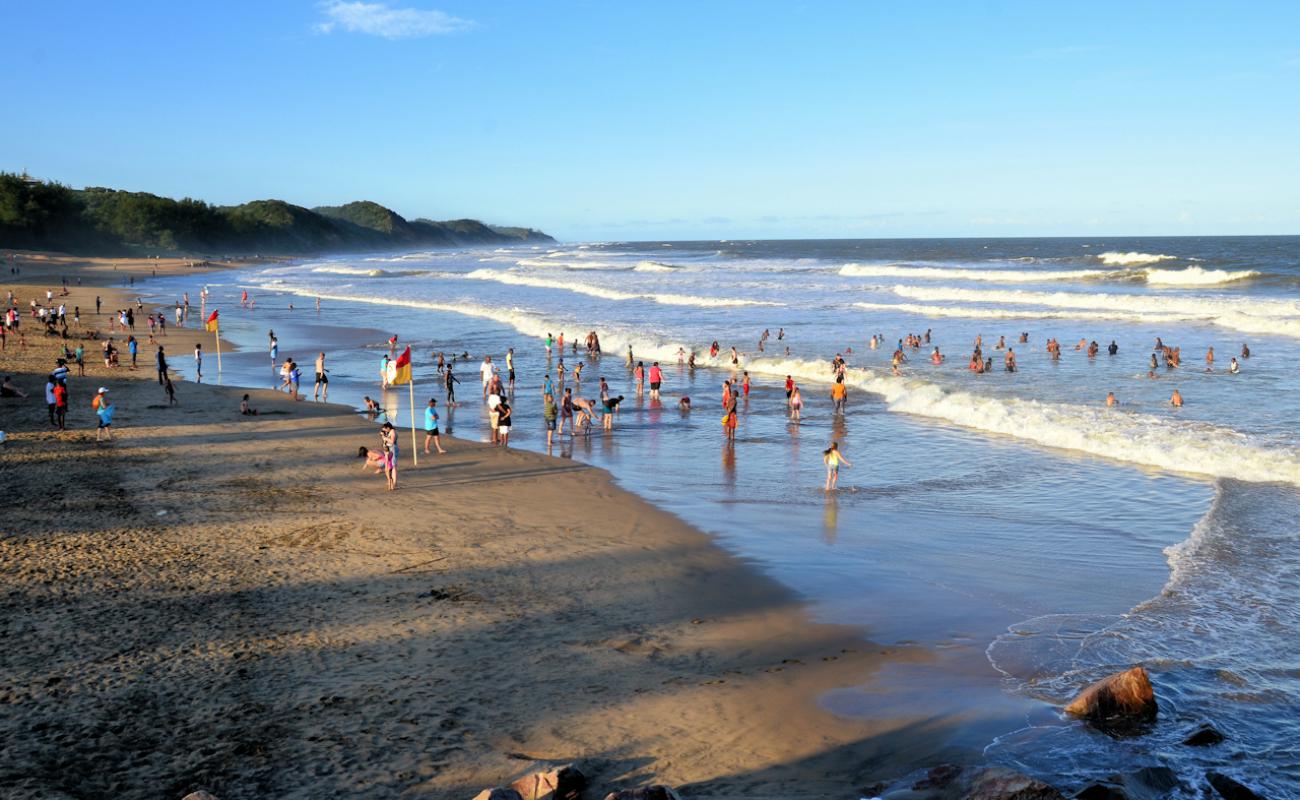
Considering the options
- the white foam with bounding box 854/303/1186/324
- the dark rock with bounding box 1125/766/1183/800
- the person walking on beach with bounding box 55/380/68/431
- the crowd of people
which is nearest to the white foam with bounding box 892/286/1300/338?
the white foam with bounding box 854/303/1186/324

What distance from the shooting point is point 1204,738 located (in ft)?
27.9

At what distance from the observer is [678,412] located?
2584 cm

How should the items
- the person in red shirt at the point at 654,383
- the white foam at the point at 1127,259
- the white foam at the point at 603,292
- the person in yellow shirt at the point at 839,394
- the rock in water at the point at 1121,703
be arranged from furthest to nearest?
the white foam at the point at 1127,259 < the white foam at the point at 603,292 < the person in red shirt at the point at 654,383 < the person in yellow shirt at the point at 839,394 < the rock in water at the point at 1121,703

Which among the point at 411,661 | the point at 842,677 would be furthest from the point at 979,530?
the point at 411,661

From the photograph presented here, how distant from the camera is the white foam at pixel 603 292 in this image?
59.5m

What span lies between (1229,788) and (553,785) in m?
5.55

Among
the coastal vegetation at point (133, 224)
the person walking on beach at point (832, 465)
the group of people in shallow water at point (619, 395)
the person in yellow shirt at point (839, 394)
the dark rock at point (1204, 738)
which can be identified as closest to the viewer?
the dark rock at point (1204, 738)

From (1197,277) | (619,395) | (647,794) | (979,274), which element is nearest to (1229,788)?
(647,794)

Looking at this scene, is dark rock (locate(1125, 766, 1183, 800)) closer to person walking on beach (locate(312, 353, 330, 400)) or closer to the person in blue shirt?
the person in blue shirt

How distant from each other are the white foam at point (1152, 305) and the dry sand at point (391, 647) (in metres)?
38.6

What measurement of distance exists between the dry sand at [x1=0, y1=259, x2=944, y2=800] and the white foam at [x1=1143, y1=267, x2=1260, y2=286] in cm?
6848

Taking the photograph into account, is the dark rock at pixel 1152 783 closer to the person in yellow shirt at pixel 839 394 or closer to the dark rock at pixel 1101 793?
the dark rock at pixel 1101 793

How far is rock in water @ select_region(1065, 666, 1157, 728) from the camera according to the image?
349 inches

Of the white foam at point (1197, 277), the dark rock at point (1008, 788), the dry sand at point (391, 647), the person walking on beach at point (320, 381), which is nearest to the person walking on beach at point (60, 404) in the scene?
the dry sand at point (391, 647)
